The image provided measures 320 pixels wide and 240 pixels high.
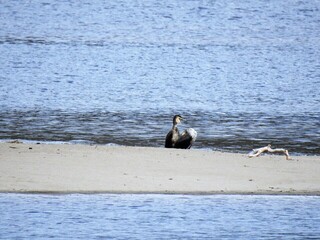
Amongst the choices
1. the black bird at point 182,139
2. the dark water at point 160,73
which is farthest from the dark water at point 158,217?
the dark water at point 160,73

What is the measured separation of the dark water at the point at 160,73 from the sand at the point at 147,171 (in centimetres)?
271

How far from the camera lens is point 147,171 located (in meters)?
15.1

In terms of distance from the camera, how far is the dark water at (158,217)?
12375 mm

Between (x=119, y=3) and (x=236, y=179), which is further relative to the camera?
(x=119, y=3)

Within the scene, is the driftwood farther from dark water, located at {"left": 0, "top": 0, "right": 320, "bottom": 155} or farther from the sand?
dark water, located at {"left": 0, "top": 0, "right": 320, "bottom": 155}

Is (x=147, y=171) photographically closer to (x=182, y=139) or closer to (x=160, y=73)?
(x=182, y=139)

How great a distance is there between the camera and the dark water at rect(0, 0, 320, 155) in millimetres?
21406

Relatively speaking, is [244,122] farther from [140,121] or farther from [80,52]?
[80,52]

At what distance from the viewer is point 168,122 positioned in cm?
2272

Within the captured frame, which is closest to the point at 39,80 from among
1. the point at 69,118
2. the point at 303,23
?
the point at 69,118

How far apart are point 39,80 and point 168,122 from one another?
984cm

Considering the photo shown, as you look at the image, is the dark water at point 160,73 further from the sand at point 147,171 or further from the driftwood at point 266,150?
the sand at point 147,171

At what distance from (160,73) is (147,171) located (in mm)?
21291

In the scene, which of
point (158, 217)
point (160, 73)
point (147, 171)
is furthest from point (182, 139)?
point (160, 73)
